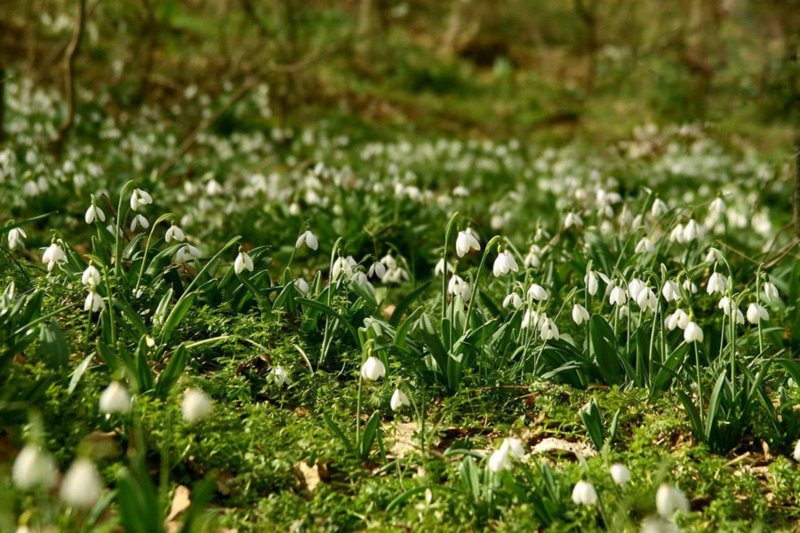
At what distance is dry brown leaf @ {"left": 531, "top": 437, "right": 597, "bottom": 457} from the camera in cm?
289

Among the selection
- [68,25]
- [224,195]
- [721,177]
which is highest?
[68,25]

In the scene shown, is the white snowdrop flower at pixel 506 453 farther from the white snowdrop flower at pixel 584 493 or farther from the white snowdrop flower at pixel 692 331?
Answer: the white snowdrop flower at pixel 692 331


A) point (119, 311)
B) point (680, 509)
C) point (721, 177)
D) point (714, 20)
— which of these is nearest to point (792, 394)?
point (680, 509)

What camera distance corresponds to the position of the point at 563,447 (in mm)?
2967

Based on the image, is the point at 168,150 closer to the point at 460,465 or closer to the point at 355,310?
the point at 355,310

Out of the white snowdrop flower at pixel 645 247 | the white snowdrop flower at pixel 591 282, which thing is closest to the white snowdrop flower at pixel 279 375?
the white snowdrop flower at pixel 591 282

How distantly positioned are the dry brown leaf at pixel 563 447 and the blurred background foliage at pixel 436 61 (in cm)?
354

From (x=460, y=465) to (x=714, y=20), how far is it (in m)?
13.2

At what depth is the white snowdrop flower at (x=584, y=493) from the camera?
2.31 m

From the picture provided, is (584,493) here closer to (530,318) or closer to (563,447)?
(563,447)

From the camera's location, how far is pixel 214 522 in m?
2.34

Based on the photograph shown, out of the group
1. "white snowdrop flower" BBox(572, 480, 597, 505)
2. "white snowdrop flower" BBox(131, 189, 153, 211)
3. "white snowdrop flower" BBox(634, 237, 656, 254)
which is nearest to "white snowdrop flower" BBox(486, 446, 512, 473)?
"white snowdrop flower" BBox(572, 480, 597, 505)

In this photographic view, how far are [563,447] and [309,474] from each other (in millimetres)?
898

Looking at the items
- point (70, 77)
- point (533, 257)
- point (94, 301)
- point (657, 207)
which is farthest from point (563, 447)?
point (70, 77)
